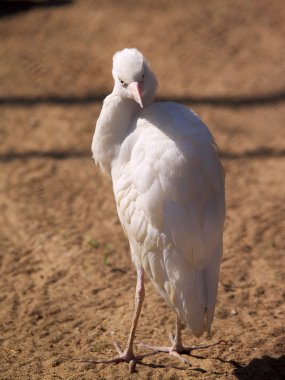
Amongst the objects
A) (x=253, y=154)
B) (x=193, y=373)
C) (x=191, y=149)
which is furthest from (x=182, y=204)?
(x=253, y=154)

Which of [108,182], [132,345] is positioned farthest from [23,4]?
[132,345]

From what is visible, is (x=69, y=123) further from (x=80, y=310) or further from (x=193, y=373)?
(x=193, y=373)

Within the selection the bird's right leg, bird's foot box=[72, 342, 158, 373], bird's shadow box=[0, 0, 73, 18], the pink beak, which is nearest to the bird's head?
the pink beak

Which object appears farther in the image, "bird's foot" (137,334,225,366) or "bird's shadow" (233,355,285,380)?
"bird's foot" (137,334,225,366)

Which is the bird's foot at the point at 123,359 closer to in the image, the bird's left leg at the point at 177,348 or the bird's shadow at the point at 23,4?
the bird's left leg at the point at 177,348

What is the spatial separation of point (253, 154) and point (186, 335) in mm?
2724

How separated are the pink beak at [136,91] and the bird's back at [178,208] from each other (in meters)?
0.17

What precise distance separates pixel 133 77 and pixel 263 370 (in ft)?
6.21

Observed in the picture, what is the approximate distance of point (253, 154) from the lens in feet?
22.5

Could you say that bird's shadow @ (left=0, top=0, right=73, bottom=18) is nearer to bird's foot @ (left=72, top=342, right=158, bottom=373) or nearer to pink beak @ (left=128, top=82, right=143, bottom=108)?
pink beak @ (left=128, top=82, right=143, bottom=108)

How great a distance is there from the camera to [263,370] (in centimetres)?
405

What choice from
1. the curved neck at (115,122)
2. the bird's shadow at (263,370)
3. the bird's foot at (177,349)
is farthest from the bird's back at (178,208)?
the bird's foot at (177,349)

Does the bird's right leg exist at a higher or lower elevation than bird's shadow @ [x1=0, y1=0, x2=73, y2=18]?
higher

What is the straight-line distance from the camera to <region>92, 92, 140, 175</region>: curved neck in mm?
4188
